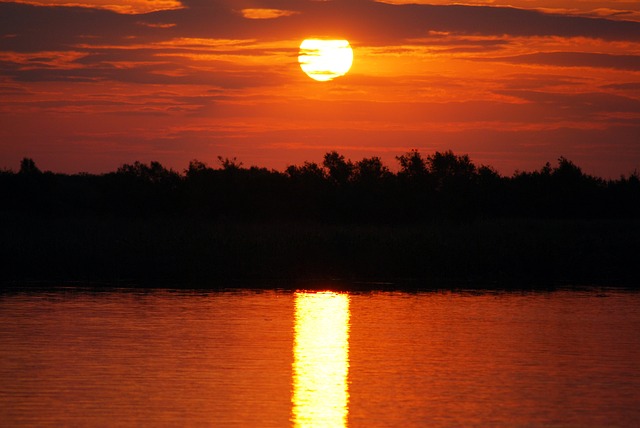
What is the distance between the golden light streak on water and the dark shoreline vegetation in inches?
248

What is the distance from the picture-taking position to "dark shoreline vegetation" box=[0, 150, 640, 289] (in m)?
32.2

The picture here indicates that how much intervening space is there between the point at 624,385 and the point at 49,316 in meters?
12.5

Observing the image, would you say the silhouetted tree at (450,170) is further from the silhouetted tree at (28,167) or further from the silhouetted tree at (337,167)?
the silhouetted tree at (28,167)

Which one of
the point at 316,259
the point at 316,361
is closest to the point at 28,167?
the point at 316,259

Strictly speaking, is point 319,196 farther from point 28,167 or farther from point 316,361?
point 316,361

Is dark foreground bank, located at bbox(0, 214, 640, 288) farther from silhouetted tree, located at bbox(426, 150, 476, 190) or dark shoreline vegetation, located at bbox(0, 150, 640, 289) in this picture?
silhouetted tree, located at bbox(426, 150, 476, 190)

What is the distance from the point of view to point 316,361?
17.0m

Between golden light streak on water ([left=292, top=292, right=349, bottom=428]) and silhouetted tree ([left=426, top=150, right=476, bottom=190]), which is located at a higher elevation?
silhouetted tree ([left=426, top=150, right=476, bottom=190])

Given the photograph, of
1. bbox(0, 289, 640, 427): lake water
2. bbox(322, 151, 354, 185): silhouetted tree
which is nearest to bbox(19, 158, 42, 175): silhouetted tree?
bbox(322, 151, 354, 185): silhouetted tree

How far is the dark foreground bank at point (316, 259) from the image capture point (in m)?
31.9

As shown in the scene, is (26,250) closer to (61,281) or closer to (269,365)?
(61,281)

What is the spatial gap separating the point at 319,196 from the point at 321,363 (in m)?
36.3

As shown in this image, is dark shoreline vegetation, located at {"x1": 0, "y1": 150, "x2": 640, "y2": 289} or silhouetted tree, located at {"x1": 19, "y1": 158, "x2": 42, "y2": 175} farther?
silhouetted tree, located at {"x1": 19, "y1": 158, "x2": 42, "y2": 175}

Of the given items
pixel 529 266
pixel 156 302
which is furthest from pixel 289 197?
pixel 156 302
